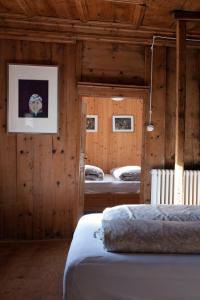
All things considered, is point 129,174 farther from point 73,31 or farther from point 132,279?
point 132,279

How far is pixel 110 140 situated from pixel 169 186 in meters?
2.94

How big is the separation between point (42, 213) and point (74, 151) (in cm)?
89

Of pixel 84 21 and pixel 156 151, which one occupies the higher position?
pixel 84 21

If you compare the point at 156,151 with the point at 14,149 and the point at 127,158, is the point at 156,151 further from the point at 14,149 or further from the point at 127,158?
the point at 127,158

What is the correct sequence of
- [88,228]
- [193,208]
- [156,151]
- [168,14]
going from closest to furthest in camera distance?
[88,228] → [193,208] → [168,14] → [156,151]

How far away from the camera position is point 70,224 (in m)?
3.96

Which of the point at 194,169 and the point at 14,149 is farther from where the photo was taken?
the point at 194,169

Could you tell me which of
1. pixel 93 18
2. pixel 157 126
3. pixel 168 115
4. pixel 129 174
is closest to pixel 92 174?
pixel 129 174

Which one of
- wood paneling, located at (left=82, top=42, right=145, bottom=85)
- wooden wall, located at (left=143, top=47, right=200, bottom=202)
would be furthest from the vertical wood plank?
wood paneling, located at (left=82, top=42, right=145, bottom=85)

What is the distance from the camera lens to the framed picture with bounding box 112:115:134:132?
673cm

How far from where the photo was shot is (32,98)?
3.83 meters

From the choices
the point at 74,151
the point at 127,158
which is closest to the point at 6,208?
the point at 74,151

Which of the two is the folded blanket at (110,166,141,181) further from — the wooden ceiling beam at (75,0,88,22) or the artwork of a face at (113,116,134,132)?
the wooden ceiling beam at (75,0,88,22)

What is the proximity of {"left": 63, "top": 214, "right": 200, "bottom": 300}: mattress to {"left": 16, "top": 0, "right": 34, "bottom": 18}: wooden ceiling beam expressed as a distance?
278cm
